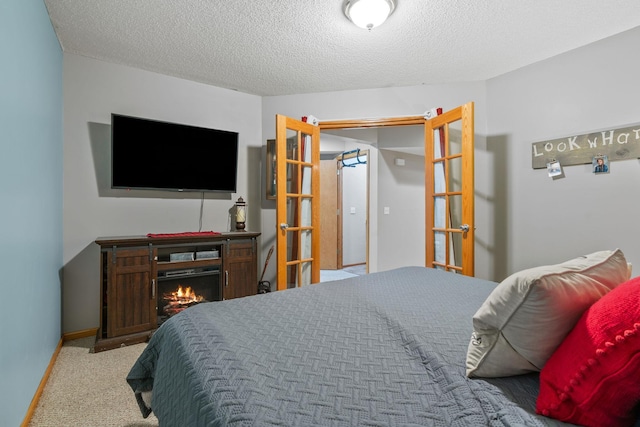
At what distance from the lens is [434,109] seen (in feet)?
10.7

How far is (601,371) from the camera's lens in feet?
2.02

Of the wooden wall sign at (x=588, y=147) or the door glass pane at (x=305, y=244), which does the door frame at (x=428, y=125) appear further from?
the door glass pane at (x=305, y=244)

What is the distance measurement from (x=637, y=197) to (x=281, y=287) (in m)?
3.12

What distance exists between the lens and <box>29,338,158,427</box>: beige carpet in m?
1.63

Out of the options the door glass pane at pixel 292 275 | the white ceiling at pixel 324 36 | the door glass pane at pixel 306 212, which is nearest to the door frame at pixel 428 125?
the white ceiling at pixel 324 36

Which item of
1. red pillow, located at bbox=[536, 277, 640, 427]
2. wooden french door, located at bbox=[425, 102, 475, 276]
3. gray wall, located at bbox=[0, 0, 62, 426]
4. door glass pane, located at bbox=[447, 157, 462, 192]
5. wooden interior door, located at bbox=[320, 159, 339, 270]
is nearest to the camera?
red pillow, located at bbox=[536, 277, 640, 427]

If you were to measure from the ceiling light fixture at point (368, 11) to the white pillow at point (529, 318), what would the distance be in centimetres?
193

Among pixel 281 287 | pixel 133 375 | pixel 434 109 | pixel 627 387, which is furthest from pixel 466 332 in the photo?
pixel 434 109

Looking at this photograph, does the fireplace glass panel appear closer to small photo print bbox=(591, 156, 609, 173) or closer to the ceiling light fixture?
the ceiling light fixture

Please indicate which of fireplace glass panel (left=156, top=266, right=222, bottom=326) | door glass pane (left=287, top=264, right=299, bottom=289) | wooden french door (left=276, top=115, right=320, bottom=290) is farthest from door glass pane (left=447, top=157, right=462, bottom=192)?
fireplace glass panel (left=156, top=266, right=222, bottom=326)

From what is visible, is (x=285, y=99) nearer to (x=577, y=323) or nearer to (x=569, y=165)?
(x=569, y=165)

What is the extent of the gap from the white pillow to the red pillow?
5cm

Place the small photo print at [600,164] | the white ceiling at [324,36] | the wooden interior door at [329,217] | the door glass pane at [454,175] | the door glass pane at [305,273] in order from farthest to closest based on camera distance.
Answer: the wooden interior door at [329,217] → the door glass pane at [305,273] → the door glass pane at [454,175] → the small photo print at [600,164] → the white ceiling at [324,36]

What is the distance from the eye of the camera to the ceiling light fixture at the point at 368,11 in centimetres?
198
